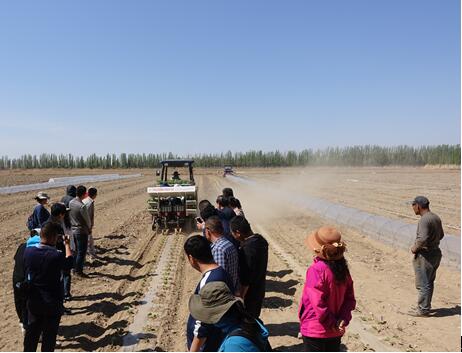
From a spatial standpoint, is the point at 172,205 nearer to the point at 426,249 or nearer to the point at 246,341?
the point at 426,249

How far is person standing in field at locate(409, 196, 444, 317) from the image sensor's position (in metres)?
6.39

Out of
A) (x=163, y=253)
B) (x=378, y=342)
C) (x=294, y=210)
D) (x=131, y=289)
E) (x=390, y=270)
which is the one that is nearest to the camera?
(x=378, y=342)

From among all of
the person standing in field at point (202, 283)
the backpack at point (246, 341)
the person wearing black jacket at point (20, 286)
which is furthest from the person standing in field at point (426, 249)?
the person wearing black jacket at point (20, 286)

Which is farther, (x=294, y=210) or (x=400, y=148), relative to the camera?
(x=400, y=148)

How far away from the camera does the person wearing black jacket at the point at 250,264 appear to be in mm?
4703

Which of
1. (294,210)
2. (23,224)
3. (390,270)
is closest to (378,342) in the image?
(390,270)

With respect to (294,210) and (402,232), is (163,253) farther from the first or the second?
(294,210)

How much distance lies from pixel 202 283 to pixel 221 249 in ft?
4.10

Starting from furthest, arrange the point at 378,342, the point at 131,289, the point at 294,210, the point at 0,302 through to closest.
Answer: the point at 294,210
the point at 131,289
the point at 0,302
the point at 378,342

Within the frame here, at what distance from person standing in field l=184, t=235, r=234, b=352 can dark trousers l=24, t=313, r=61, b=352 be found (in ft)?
7.13

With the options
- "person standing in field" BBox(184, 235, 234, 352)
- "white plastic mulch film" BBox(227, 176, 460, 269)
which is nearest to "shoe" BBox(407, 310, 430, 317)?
"white plastic mulch film" BBox(227, 176, 460, 269)

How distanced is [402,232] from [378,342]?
6422mm

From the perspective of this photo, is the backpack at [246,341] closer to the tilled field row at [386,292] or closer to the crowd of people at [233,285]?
the crowd of people at [233,285]

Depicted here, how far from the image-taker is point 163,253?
37.2ft
